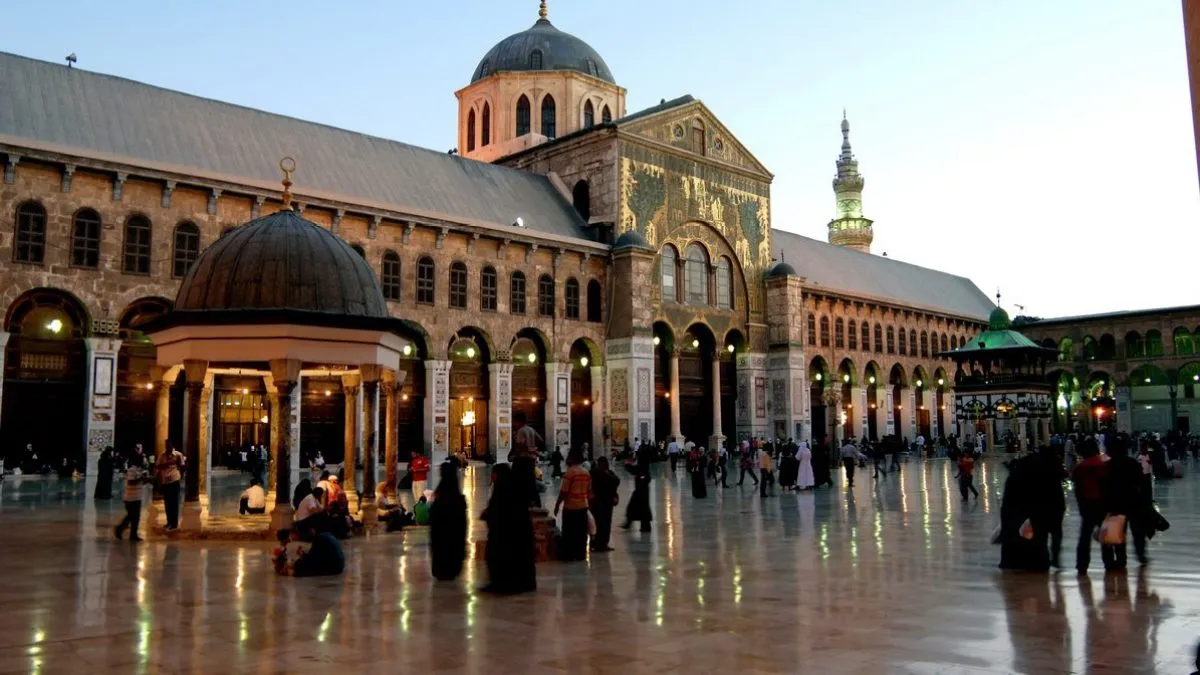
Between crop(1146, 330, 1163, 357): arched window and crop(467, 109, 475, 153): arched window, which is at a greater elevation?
crop(467, 109, 475, 153): arched window

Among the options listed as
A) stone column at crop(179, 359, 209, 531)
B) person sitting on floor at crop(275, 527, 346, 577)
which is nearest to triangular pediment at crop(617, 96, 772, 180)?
stone column at crop(179, 359, 209, 531)

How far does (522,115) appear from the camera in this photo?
154 ft

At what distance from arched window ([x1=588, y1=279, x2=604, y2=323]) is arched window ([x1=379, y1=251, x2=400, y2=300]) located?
888 centimetres

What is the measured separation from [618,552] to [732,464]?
26.4 m

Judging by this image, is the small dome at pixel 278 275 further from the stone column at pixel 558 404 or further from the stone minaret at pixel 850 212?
the stone minaret at pixel 850 212

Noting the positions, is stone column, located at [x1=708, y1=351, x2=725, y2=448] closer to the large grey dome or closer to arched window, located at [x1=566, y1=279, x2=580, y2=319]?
arched window, located at [x1=566, y1=279, x2=580, y2=319]

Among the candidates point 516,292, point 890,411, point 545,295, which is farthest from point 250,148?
point 890,411

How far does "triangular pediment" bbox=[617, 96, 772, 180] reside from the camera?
40.6m

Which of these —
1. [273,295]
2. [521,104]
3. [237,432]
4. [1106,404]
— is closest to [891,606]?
[273,295]

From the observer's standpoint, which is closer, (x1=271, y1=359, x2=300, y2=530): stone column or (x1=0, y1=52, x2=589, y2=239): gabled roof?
(x1=271, y1=359, x2=300, y2=530): stone column

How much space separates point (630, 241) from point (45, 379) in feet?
67.7

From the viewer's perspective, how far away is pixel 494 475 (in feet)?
32.1

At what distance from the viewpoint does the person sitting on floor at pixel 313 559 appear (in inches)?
406

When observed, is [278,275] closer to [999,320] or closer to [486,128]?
[486,128]
